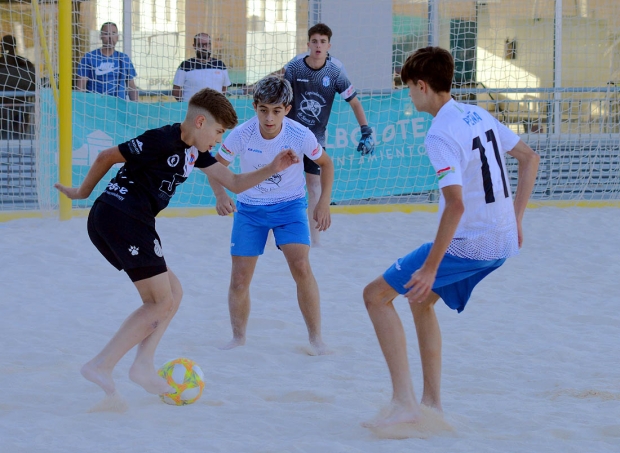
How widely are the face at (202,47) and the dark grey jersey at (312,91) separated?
83.7 inches

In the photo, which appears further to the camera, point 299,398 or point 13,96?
point 13,96

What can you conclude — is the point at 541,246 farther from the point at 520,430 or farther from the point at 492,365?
the point at 520,430

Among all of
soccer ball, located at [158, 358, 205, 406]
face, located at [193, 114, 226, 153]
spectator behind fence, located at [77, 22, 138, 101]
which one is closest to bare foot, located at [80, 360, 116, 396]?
soccer ball, located at [158, 358, 205, 406]

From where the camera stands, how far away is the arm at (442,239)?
9.69 feet

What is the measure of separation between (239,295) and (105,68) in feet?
17.4

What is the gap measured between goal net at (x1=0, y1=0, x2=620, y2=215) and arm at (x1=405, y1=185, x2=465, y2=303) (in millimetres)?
6517

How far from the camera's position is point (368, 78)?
1037 cm

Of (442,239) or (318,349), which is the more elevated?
(442,239)

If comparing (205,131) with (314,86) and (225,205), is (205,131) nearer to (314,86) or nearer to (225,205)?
(225,205)

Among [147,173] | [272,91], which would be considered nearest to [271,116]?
[272,91]

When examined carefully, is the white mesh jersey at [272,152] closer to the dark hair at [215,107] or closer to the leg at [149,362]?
the dark hair at [215,107]

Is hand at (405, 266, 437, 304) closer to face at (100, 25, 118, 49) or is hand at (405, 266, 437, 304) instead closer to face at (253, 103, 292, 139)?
face at (253, 103, 292, 139)

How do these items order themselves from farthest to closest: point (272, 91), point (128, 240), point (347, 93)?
1. point (347, 93)
2. point (272, 91)
3. point (128, 240)

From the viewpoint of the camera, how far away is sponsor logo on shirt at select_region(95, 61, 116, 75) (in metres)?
9.21
